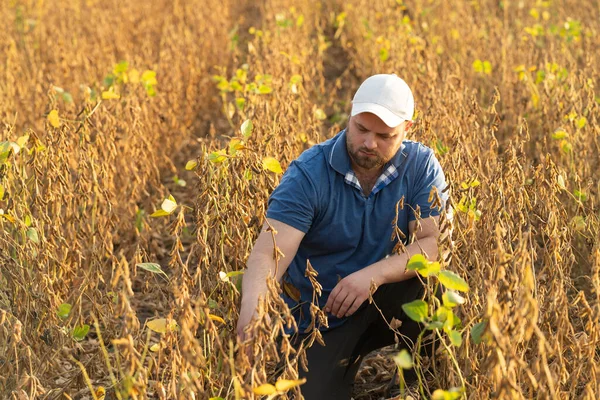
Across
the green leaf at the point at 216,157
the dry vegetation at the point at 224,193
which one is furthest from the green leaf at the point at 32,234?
the green leaf at the point at 216,157

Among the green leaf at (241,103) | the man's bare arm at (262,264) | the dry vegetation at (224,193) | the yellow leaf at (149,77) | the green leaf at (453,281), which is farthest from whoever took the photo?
the green leaf at (241,103)

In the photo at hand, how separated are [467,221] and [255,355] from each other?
763 millimetres

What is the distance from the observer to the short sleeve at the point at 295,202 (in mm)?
2051

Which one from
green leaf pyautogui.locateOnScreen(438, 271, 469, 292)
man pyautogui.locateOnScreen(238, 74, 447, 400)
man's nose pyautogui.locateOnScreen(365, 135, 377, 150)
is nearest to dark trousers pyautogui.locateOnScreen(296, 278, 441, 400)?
man pyautogui.locateOnScreen(238, 74, 447, 400)

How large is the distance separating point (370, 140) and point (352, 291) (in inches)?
16.0

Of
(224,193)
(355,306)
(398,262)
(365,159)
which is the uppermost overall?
(365,159)

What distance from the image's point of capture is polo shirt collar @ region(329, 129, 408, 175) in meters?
2.13

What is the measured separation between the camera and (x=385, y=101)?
207 cm

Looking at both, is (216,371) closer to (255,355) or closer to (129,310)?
(255,355)

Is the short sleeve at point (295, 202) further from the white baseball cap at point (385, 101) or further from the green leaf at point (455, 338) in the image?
the green leaf at point (455, 338)

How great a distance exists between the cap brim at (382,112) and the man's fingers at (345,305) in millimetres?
467

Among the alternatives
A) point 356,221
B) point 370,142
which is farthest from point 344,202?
point 370,142

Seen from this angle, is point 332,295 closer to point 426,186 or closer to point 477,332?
point 426,186

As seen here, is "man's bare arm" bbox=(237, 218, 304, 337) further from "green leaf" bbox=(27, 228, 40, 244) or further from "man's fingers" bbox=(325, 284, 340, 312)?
"green leaf" bbox=(27, 228, 40, 244)
